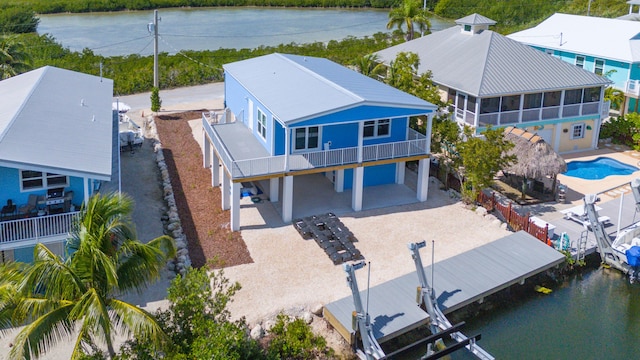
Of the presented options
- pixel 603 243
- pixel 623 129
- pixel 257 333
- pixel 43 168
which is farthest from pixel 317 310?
pixel 623 129

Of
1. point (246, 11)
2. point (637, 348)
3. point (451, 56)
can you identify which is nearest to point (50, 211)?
point (637, 348)

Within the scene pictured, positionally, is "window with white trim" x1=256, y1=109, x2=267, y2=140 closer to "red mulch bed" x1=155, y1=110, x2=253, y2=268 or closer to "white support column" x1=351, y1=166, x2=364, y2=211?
"red mulch bed" x1=155, y1=110, x2=253, y2=268

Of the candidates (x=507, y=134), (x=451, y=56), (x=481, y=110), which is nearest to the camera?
(x=507, y=134)

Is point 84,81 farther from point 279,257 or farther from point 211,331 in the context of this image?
point 211,331

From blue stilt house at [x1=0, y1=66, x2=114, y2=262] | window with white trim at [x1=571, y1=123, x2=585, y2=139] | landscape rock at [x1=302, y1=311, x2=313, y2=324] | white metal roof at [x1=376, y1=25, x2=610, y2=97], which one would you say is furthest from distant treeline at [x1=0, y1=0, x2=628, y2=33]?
landscape rock at [x1=302, y1=311, x2=313, y2=324]

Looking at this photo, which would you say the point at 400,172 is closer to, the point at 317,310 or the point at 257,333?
the point at 317,310

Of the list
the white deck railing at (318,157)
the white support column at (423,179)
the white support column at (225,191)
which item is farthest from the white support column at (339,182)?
the white support column at (225,191)
